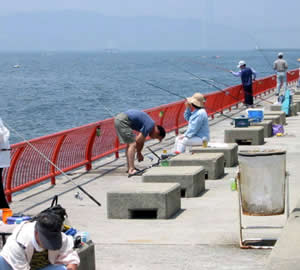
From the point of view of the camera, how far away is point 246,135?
18.8m

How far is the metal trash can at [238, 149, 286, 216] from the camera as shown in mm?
8734

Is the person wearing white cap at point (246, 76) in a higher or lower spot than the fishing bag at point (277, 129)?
higher

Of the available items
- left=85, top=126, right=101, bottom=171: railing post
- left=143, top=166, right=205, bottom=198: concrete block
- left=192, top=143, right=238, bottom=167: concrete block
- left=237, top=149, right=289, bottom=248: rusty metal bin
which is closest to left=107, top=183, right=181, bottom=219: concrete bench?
left=143, top=166, right=205, bottom=198: concrete block

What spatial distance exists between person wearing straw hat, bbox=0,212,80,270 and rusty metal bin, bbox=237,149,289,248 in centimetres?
282

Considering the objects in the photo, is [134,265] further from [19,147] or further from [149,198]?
[19,147]

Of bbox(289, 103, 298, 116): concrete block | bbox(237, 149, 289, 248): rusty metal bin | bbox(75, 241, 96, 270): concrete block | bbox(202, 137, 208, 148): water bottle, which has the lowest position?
bbox(289, 103, 298, 116): concrete block

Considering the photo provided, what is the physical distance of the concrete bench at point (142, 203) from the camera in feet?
34.6

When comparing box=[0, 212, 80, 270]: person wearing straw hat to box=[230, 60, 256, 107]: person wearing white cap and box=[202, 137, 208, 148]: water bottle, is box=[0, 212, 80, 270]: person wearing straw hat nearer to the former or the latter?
box=[202, 137, 208, 148]: water bottle

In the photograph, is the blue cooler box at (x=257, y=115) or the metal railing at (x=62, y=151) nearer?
the metal railing at (x=62, y=151)

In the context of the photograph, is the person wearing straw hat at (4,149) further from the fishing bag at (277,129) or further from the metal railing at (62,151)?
the fishing bag at (277,129)

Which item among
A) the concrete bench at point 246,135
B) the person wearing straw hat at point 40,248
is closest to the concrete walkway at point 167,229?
the person wearing straw hat at point 40,248

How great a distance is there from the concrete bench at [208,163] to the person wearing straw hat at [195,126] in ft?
3.04

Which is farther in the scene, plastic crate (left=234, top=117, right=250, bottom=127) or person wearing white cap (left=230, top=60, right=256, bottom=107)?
person wearing white cap (left=230, top=60, right=256, bottom=107)

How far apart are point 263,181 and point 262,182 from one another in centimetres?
2
